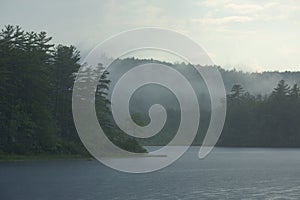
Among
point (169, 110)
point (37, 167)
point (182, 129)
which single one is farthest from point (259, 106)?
point (37, 167)

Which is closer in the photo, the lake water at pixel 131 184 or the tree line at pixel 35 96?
the lake water at pixel 131 184

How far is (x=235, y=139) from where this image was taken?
126438 millimetres

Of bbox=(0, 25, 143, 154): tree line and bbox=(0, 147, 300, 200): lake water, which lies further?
bbox=(0, 25, 143, 154): tree line

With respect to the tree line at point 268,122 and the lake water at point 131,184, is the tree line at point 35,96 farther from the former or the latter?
the tree line at point 268,122

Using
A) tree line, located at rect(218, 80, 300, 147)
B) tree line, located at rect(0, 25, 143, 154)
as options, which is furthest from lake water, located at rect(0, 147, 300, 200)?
tree line, located at rect(218, 80, 300, 147)

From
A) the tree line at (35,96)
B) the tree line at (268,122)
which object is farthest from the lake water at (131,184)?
the tree line at (268,122)

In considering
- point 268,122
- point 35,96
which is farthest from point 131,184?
point 268,122

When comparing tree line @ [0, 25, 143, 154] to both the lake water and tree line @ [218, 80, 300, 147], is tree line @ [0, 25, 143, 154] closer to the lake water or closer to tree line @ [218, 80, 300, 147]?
the lake water

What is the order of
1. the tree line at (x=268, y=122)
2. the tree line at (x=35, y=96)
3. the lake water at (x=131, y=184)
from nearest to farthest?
1. the lake water at (x=131, y=184)
2. the tree line at (x=35, y=96)
3. the tree line at (x=268, y=122)

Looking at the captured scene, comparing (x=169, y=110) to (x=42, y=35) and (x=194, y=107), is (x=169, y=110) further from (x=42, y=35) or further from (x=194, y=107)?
(x=42, y=35)

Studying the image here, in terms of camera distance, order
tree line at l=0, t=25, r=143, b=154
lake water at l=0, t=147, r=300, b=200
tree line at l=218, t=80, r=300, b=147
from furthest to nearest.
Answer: tree line at l=218, t=80, r=300, b=147
tree line at l=0, t=25, r=143, b=154
lake water at l=0, t=147, r=300, b=200

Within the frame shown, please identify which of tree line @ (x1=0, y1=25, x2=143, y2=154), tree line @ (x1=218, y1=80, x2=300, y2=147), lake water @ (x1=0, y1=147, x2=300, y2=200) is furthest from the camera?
tree line @ (x1=218, y1=80, x2=300, y2=147)

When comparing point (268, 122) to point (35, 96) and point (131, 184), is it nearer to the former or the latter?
point (35, 96)

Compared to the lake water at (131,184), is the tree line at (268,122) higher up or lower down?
higher up
